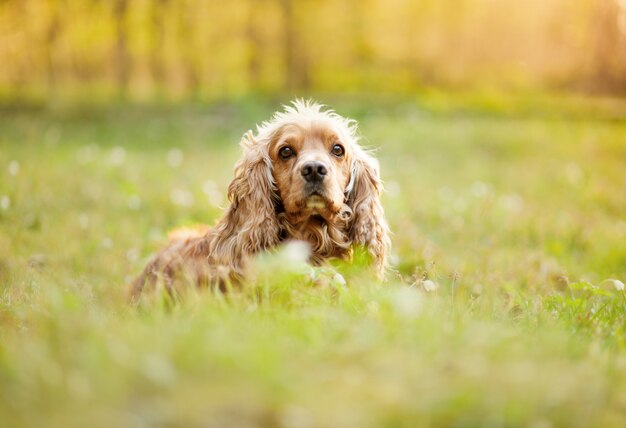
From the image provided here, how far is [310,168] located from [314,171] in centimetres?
3

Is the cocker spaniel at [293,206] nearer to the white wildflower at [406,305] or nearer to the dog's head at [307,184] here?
the dog's head at [307,184]

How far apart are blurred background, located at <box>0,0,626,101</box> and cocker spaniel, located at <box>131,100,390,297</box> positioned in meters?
14.7

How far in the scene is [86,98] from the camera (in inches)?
675

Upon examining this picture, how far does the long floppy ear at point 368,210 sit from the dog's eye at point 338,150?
8.3 inches

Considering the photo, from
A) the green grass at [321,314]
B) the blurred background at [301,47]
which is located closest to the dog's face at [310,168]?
the green grass at [321,314]

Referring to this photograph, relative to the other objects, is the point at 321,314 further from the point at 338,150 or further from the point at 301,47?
the point at 301,47

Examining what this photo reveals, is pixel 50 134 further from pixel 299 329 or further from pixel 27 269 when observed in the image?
pixel 299 329

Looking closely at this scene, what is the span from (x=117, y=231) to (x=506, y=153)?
27.4 ft

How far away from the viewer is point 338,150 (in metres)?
4.17

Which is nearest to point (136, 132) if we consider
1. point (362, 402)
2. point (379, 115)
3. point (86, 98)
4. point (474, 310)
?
point (86, 98)

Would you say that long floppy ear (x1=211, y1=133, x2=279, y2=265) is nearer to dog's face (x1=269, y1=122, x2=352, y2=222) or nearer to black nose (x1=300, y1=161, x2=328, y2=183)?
dog's face (x1=269, y1=122, x2=352, y2=222)

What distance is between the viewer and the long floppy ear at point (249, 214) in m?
3.94

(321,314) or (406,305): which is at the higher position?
(406,305)

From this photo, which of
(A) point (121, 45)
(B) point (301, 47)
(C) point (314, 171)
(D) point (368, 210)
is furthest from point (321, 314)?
(B) point (301, 47)
